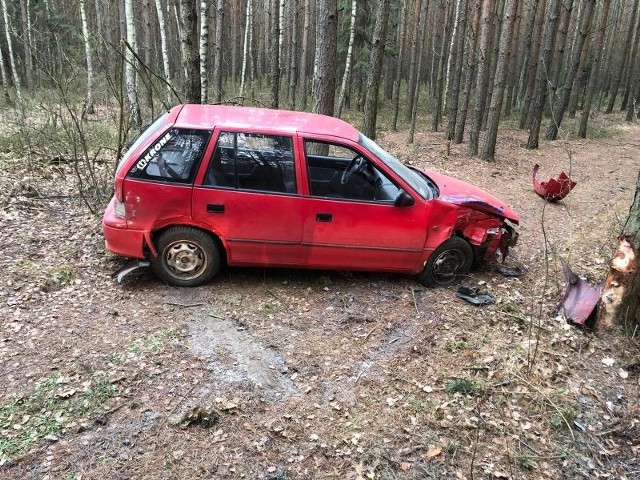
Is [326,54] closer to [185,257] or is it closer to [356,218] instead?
[356,218]

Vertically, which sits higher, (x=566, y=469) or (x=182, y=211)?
(x=182, y=211)

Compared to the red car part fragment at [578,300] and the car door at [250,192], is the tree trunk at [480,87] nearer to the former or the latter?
Answer: the red car part fragment at [578,300]

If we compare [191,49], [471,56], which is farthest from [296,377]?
[471,56]

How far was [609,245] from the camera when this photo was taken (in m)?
7.00

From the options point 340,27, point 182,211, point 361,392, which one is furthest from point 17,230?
point 340,27

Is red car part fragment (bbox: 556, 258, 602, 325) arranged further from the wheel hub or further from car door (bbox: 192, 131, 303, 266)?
the wheel hub

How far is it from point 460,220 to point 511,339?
1549 millimetres

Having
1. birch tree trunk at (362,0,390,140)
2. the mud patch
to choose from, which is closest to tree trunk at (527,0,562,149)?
birch tree trunk at (362,0,390,140)

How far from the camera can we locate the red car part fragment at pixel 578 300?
4802mm

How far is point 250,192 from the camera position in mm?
5023

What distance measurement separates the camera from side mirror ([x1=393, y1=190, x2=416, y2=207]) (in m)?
5.21

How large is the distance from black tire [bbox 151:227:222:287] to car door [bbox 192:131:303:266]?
0.17 metres

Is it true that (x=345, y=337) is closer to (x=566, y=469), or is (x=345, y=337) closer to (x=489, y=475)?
(x=489, y=475)

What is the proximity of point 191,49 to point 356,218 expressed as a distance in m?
4.66
